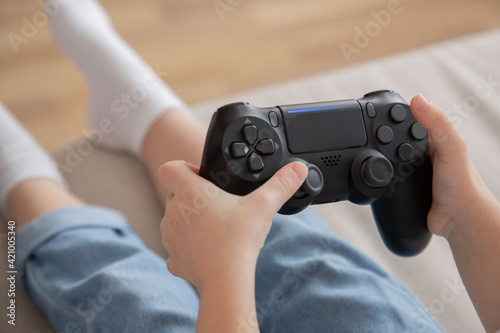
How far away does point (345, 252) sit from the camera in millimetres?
592

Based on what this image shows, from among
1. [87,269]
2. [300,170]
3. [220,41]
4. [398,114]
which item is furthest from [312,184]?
[220,41]

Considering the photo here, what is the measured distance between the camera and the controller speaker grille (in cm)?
52

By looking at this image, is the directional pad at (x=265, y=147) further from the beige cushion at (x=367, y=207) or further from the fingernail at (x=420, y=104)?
the beige cushion at (x=367, y=207)

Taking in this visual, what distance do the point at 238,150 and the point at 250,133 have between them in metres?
0.02

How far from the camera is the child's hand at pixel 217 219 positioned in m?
0.42

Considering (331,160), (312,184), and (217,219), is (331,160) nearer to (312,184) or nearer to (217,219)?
(312,184)

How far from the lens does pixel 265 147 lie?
0.49 meters

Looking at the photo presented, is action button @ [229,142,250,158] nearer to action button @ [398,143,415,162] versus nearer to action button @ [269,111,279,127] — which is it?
action button @ [269,111,279,127]

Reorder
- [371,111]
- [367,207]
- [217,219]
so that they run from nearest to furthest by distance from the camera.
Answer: [217,219] → [371,111] → [367,207]

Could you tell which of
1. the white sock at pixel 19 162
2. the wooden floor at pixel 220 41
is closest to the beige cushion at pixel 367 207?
the white sock at pixel 19 162

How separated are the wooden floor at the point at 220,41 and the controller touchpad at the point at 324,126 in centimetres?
78

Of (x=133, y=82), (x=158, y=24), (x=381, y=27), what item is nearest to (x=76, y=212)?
(x=133, y=82)

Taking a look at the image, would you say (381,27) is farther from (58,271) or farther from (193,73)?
(58,271)

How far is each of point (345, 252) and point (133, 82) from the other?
448 millimetres
